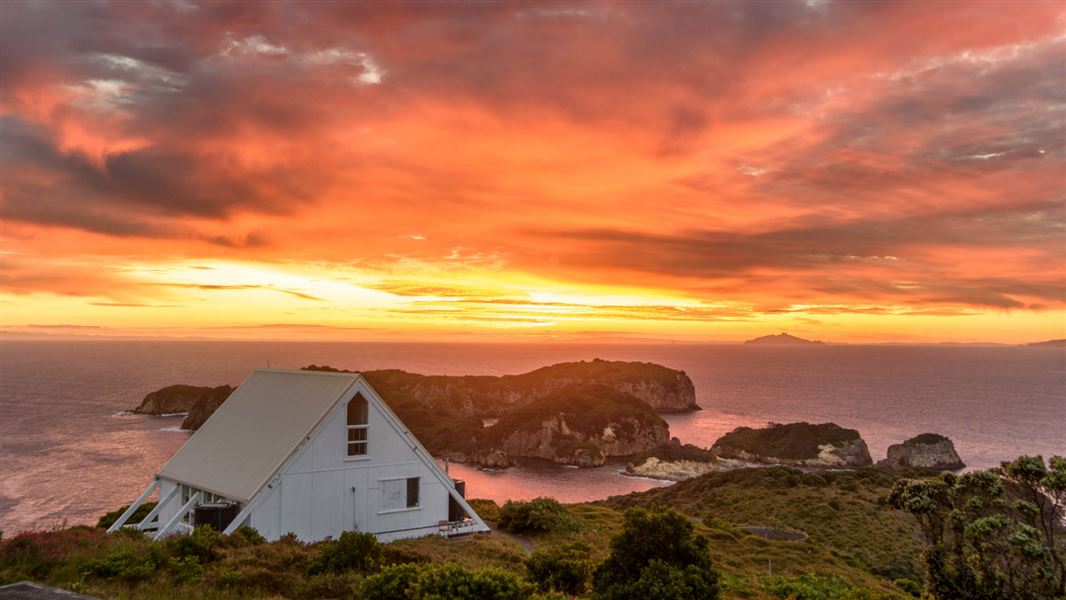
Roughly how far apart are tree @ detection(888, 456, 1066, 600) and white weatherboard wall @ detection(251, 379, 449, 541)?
18.9 meters

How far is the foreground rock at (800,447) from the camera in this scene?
130 metres

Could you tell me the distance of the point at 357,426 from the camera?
994 inches

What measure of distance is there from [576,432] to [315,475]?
12231cm

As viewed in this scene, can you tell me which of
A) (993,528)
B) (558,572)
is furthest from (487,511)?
(993,528)

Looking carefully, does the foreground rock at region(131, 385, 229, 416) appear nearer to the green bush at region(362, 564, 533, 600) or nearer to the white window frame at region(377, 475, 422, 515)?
the white window frame at region(377, 475, 422, 515)

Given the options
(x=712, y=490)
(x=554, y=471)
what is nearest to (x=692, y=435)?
(x=554, y=471)

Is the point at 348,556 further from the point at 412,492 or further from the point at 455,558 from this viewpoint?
the point at 412,492

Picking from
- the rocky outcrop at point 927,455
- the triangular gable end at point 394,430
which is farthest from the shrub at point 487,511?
the rocky outcrop at point 927,455

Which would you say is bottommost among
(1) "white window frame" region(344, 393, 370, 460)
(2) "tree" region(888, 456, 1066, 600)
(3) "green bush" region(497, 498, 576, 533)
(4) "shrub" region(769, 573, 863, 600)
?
(4) "shrub" region(769, 573, 863, 600)

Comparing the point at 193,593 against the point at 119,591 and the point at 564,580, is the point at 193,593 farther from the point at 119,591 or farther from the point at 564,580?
the point at 564,580

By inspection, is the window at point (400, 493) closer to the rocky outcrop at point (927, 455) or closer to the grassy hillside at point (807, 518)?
the grassy hillside at point (807, 518)

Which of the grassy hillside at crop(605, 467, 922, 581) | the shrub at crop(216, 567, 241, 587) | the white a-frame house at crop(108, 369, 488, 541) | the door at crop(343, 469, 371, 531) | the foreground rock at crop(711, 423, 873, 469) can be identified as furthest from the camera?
the foreground rock at crop(711, 423, 873, 469)

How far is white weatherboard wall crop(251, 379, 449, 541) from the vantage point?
23531 millimetres

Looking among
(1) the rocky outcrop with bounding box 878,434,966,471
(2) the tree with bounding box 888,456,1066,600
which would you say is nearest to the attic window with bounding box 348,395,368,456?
(2) the tree with bounding box 888,456,1066,600
